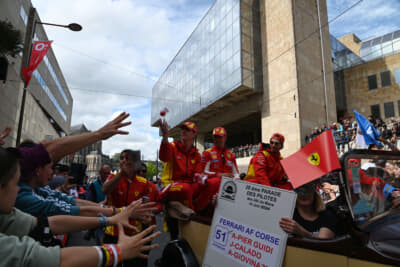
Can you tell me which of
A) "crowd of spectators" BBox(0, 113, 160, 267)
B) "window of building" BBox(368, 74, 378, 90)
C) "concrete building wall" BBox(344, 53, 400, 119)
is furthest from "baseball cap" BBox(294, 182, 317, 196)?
"window of building" BBox(368, 74, 378, 90)

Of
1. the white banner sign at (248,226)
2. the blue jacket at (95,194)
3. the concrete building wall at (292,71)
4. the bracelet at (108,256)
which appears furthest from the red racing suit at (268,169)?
the concrete building wall at (292,71)

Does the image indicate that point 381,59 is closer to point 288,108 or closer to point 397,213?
point 288,108

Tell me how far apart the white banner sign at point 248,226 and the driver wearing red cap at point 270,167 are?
1266 mm

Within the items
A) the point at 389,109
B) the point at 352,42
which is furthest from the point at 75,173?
the point at 352,42

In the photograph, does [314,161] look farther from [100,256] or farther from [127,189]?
[127,189]

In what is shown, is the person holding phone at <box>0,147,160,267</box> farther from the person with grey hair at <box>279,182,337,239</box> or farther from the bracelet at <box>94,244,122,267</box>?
the person with grey hair at <box>279,182,337,239</box>

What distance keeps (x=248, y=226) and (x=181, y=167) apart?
1.58 metres

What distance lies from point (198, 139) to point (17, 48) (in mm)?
25250

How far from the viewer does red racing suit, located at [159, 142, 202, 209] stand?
127 inches

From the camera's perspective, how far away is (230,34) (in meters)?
25.6

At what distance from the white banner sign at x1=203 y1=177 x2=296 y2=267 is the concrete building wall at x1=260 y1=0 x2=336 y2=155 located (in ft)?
66.1

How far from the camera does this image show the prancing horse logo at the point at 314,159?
1.92 metres

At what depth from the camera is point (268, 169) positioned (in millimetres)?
3840

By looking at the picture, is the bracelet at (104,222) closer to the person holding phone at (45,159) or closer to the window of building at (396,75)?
the person holding phone at (45,159)
